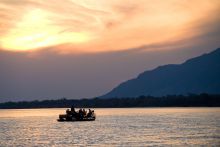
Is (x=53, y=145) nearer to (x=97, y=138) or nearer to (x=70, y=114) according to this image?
(x=97, y=138)

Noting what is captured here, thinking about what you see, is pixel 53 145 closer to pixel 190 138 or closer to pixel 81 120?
pixel 190 138

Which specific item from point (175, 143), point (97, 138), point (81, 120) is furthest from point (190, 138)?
Result: point (81, 120)

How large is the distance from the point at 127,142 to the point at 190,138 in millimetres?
11964

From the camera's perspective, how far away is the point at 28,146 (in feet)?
252

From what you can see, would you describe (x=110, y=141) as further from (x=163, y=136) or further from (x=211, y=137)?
(x=211, y=137)

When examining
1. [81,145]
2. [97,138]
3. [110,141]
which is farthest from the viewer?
[97,138]

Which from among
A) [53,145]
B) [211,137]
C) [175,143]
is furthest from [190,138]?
[53,145]

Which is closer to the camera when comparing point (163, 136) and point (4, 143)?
point (4, 143)

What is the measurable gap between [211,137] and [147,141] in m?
12.1

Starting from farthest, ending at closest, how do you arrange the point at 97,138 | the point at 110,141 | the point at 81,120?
1. the point at 81,120
2. the point at 97,138
3. the point at 110,141

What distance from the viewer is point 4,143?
83.3 metres

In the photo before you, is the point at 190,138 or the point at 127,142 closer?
the point at 127,142

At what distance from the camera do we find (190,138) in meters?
85.2

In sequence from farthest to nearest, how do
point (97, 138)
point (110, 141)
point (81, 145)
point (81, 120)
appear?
point (81, 120), point (97, 138), point (110, 141), point (81, 145)
